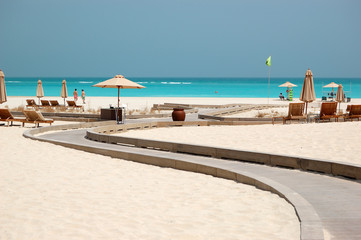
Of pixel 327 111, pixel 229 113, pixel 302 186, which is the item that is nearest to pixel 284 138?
pixel 327 111

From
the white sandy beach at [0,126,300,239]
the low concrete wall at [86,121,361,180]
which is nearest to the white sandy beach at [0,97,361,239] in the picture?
the white sandy beach at [0,126,300,239]

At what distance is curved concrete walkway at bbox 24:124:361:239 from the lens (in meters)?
4.53

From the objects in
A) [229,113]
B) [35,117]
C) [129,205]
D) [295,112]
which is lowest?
[229,113]

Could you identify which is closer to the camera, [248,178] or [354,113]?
[248,178]

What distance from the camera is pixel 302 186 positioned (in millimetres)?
6391

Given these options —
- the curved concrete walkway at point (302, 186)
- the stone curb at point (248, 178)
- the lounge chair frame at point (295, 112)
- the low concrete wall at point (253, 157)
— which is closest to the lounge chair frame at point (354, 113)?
the lounge chair frame at point (295, 112)

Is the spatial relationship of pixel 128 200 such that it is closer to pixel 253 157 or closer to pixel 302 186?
pixel 302 186

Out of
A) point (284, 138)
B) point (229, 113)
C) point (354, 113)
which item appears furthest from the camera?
point (229, 113)

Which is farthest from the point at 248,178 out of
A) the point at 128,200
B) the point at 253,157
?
the point at 128,200

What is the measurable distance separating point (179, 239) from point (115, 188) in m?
2.68

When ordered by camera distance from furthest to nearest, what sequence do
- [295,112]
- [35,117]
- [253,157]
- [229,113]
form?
[229,113]
[295,112]
[35,117]
[253,157]

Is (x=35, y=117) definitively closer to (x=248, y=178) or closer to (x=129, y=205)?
(x=248, y=178)

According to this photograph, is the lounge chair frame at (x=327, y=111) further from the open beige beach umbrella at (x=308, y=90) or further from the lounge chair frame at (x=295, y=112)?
the open beige beach umbrella at (x=308, y=90)

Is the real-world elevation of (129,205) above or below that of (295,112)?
below
